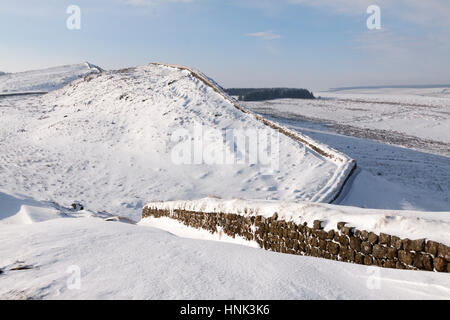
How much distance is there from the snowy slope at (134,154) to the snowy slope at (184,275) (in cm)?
729

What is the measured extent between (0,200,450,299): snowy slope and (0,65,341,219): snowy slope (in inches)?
287

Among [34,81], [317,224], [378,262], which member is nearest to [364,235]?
[378,262]

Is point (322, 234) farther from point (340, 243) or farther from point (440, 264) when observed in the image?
point (440, 264)

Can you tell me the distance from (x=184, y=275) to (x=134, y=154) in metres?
15.5

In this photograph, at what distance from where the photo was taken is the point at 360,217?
14.9ft

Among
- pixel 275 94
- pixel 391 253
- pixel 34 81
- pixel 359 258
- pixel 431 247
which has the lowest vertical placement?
pixel 359 258

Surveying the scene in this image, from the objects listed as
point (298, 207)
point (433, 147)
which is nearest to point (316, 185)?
point (298, 207)

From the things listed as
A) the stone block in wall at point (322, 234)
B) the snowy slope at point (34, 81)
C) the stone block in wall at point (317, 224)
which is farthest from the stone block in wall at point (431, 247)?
the snowy slope at point (34, 81)

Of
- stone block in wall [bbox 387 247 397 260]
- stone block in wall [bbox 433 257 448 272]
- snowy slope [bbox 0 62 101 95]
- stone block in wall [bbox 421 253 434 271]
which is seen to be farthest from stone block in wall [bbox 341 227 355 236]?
snowy slope [bbox 0 62 101 95]

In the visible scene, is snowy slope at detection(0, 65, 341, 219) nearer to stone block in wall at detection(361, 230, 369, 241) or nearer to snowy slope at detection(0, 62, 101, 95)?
stone block in wall at detection(361, 230, 369, 241)

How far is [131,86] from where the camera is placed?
1079 inches

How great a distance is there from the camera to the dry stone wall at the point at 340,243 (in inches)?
143

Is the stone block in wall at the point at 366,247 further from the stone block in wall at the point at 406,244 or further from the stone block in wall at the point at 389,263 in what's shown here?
the stone block in wall at the point at 406,244

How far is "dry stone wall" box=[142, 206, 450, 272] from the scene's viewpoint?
3623 millimetres
